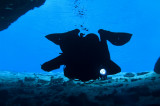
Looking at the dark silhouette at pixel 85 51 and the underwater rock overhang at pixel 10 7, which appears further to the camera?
the underwater rock overhang at pixel 10 7

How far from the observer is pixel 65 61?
5398 mm

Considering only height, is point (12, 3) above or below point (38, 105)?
above

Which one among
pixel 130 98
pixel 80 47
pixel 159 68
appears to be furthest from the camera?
pixel 159 68

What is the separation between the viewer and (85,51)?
5.15 m

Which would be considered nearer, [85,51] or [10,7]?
[85,51]

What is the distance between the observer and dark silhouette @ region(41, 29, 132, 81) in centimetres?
511

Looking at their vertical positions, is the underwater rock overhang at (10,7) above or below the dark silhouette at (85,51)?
above

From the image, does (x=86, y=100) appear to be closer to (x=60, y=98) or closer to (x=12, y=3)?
(x=60, y=98)

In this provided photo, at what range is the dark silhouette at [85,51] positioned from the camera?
511 centimetres

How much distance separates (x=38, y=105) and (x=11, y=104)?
1.36 metres

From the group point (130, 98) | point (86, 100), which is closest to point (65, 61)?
point (86, 100)

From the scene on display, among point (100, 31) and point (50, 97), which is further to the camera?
point (50, 97)

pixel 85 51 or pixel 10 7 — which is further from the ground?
pixel 10 7

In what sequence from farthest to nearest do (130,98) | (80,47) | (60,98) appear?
(60,98)
(130,98)
(80,47)
